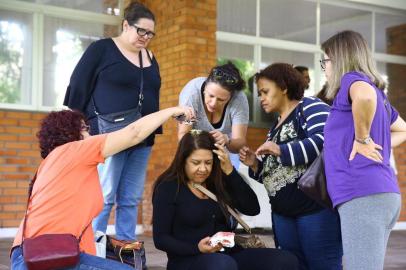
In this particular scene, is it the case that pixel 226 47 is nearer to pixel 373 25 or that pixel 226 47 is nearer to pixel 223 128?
pixel 373 25

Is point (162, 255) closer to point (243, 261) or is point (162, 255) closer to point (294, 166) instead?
point (243, 261)

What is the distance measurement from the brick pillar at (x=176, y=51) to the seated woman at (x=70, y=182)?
170 inches

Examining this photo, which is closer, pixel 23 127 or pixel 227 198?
pixel 227 198

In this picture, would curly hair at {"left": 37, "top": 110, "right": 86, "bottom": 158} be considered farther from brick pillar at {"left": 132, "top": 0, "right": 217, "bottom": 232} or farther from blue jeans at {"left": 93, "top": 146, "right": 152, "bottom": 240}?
brick pillar at {"left": 132, "top": 0, "right": 217, "bottom": 232}

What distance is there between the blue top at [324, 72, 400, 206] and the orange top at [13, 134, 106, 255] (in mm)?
1178

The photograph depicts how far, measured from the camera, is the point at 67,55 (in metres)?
7.97

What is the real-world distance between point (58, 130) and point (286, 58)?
6.06 metres

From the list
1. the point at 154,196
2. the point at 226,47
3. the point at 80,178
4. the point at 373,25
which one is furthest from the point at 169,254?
the point at 373,25

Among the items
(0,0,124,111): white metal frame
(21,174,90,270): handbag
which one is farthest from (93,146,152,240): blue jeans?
(0,0,124,111): white metal frame

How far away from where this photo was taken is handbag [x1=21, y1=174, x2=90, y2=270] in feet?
10.5

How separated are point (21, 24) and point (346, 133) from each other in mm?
5275

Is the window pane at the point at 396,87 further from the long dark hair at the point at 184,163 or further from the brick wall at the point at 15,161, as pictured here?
the long dark hair at the point at 184,163

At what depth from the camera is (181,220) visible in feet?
13.3

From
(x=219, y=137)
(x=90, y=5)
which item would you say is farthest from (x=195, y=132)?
(x=90, y=5)
